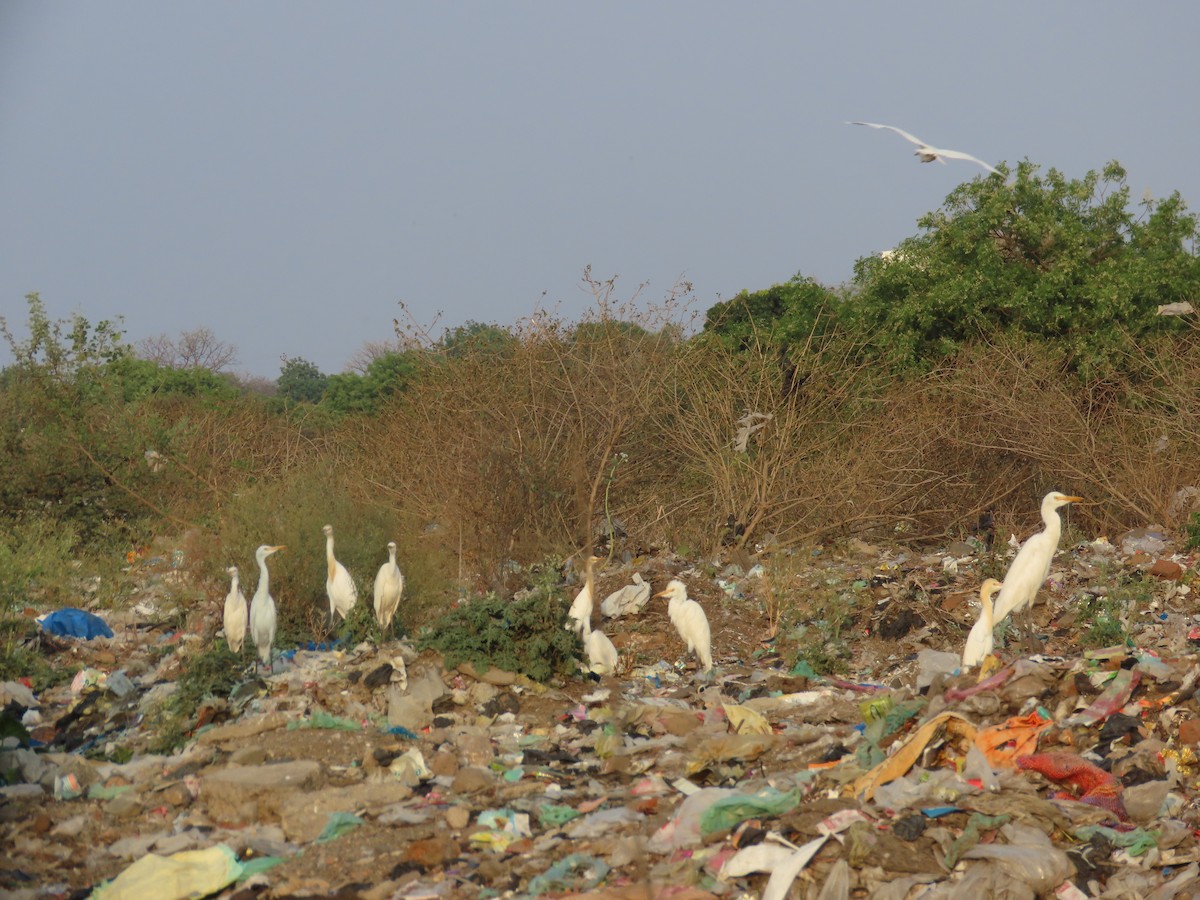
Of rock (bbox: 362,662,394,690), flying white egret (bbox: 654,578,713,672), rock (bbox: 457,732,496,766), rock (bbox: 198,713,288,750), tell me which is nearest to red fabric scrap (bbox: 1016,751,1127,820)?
rock (bbox: 457,732,496,766)

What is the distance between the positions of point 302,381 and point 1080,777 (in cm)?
3284

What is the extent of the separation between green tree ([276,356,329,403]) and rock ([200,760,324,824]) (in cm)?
2843

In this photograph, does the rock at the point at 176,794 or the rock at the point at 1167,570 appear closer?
the rock at the point at 176,794

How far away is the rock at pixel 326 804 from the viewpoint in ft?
18.9

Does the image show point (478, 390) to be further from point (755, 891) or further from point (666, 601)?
point (755, 891)

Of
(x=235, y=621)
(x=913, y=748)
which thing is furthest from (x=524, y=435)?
(x=913, y=748)

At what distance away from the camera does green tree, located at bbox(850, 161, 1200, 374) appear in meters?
15.8

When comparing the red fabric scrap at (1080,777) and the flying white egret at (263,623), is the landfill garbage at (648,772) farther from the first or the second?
the flying white egret at (263,623)

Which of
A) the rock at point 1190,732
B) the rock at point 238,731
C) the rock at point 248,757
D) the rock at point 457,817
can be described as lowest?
the rock at point 1190,732

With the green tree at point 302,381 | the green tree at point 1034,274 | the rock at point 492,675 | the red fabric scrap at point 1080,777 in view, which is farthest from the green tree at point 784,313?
the green tree at point 302,381

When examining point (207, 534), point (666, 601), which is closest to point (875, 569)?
point (666, 601)

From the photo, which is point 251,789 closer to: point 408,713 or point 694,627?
point 408,713

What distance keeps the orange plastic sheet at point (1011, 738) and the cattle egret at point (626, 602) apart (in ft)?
15.5

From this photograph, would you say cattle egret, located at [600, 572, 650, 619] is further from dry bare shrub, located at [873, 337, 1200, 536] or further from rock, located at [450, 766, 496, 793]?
rock, located at [450, 766, 496, 793]
